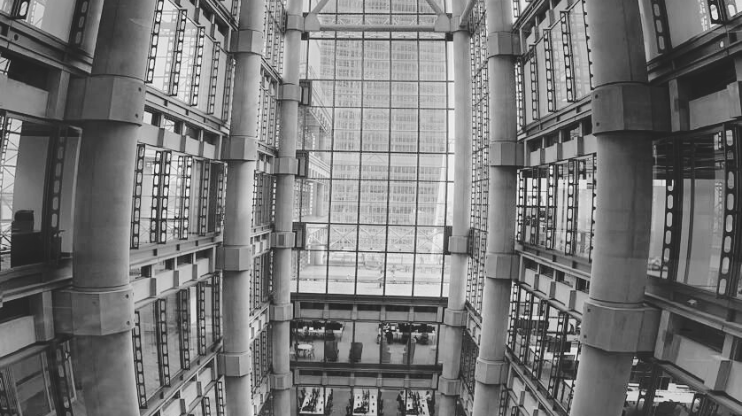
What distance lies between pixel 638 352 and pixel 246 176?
12.6 metres

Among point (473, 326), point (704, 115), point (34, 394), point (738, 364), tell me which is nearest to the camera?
point (738, 364)

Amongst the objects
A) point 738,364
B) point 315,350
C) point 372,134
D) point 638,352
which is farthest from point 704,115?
point 315,350

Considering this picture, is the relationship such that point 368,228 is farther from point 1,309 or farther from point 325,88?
point 1,309

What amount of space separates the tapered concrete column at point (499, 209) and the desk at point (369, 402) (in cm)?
1125

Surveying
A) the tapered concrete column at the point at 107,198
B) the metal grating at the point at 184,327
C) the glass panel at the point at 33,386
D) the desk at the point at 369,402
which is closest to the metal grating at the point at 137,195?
the tapered concrete column at the point at 107,198

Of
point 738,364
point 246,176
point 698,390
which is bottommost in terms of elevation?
point 698,390

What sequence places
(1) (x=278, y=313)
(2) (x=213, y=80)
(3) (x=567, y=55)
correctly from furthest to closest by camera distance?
(1) (x=278, y=313), (2) (x=213, y=80), (3) (x=567, y=55)

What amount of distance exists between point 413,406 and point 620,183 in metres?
22.0

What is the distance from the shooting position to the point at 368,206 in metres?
26.3

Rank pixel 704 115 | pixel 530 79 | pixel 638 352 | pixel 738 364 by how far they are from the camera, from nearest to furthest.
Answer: pixel 738 364 → pixel 704 115 → pixel 638 352 → pixel 530 79

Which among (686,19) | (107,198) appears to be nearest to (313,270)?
(107,198)

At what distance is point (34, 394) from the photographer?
8.07 meters

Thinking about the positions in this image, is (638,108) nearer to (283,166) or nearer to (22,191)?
(22,191)

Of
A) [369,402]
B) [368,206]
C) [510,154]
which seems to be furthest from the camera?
[369,402]
